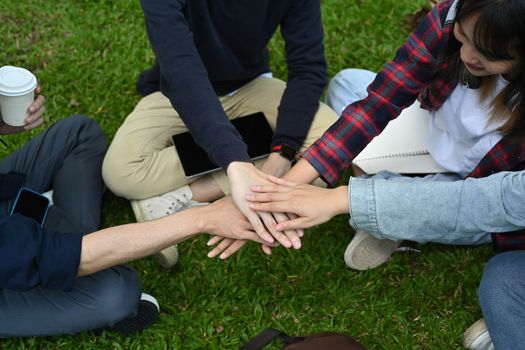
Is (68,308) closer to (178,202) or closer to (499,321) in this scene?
(178,202)

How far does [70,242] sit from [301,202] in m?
0.87

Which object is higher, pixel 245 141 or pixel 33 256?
pixel 33 256

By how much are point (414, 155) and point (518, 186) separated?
82 cm

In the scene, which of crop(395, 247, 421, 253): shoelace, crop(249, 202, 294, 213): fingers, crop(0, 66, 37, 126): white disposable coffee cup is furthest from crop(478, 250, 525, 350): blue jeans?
crop(0, 66, 37, 126): white disposable coffee cup

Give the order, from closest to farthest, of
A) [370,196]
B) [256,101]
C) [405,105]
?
1. [370,196]
2. [405,105]
3. [256,101]

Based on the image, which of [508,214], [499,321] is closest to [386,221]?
[508,214]

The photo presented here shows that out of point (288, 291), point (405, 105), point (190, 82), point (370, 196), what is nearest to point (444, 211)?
point (370, 196)

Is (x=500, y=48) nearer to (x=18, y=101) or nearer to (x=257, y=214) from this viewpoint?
(x=257, y=214)

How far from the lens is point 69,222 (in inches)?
113

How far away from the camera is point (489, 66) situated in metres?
2.21

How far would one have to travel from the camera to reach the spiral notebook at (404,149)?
120 inches

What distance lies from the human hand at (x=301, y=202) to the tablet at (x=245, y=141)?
1.99 ft

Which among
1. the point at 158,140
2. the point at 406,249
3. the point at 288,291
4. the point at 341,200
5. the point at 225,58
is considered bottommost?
the point at 288,291

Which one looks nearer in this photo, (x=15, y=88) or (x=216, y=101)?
(x=15, y=88)
